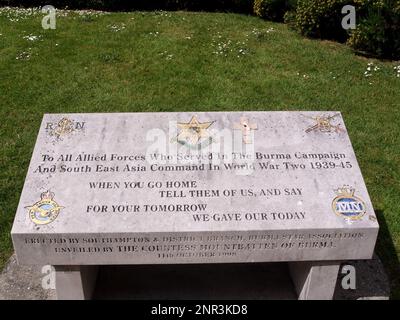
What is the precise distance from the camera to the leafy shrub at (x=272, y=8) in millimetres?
10938

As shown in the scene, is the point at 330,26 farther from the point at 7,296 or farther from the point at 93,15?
the point at 7,296

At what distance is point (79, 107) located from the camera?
808 centimetres

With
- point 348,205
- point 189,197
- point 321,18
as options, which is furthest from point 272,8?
point 189,197

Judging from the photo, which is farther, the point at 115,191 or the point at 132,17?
the point at 132,17

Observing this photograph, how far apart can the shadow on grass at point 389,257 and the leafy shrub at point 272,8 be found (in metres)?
6.13

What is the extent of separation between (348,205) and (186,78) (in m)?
5.02

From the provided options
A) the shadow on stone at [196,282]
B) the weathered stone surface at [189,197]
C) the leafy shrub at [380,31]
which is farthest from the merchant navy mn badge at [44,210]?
the leafy shrub at [380,31]

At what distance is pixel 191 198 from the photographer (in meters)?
4.33

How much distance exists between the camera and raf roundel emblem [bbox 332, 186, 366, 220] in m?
4.26

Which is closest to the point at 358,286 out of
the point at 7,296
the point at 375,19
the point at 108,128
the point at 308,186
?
the point at 308,186

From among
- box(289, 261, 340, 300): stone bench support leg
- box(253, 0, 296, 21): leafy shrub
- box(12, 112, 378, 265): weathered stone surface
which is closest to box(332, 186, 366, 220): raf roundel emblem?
box(12, 112, 378, 265): weathered stone surface

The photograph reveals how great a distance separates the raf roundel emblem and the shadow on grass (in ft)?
4.61

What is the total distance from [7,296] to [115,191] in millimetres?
1696

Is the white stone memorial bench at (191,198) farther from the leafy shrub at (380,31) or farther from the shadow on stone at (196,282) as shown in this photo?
the leafy shrub at (380,31)
